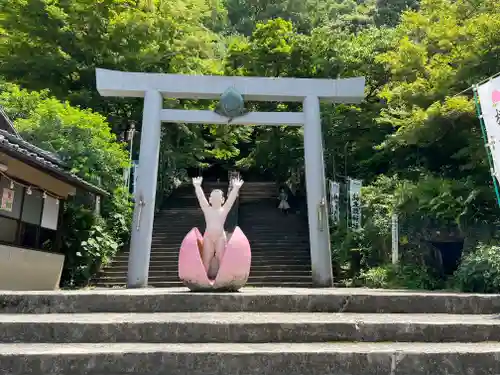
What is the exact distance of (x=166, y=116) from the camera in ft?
37.1

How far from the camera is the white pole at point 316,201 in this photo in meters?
10.8

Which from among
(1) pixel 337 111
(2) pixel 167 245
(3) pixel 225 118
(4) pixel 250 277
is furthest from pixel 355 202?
(2) pixel 167 245

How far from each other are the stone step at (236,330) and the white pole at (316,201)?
264 inches

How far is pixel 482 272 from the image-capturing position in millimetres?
8133

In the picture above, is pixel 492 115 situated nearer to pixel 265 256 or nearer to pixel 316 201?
pixel 316 201

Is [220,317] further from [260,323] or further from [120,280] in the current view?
[120,280]

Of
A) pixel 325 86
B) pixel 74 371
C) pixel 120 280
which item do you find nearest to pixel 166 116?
pixel 325 86

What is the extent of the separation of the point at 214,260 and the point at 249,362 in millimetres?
3170

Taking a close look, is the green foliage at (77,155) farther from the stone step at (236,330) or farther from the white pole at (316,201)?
the stone step at (236,330)

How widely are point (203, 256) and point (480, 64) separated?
7.93 m

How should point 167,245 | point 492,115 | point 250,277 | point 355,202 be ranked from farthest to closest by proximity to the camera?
point 167,245, point 355,202, point 250,277, point 492,115

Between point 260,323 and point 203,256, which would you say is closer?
point 260,323

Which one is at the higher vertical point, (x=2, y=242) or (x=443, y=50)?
(x=443, y=50)

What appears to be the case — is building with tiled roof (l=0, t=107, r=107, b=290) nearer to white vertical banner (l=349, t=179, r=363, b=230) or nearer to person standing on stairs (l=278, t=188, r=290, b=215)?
white vertical banner (l=349, t=179, r=363, b=230)
